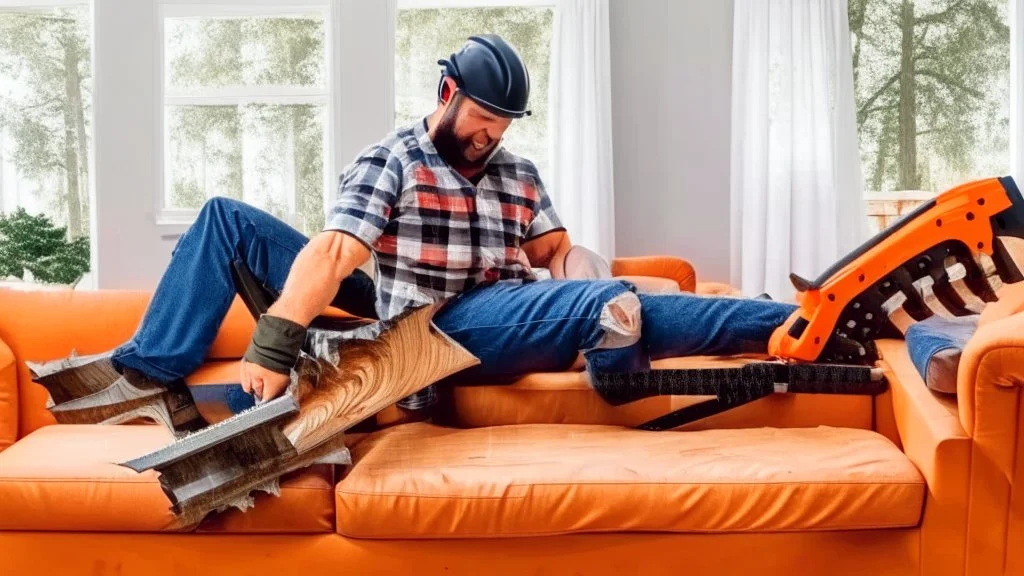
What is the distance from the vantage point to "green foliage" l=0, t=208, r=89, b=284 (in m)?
5.98

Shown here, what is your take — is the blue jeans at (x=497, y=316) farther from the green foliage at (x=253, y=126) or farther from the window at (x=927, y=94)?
the window at (x=927, y=94)

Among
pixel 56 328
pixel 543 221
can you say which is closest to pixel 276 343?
pixel 543 221

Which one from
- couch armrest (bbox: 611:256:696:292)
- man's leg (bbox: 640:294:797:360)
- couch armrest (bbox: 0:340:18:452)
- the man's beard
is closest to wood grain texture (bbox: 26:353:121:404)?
couch armrest (bbox: 0:340:18:452)

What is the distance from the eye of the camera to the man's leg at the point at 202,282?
5.87 ft

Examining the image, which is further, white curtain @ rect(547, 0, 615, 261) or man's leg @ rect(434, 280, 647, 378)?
white curtain @ rect(547, 0, 615, 261)

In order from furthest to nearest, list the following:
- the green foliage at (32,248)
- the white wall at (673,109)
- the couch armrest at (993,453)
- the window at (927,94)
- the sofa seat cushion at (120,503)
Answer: the green foliage at (32,248)
the window at (927,94)
the white wall at (673,109)
the sofa seat cushion at (120,503)
the couch armrest at (993,453)

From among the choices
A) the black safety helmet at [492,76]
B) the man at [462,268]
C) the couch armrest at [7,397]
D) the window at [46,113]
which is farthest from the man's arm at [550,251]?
the window at [46,113]

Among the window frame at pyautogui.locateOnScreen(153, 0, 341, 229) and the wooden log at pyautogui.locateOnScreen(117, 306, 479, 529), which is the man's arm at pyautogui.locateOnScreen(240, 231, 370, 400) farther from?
the window frame at pyautogui.locateOnScreen(153, 0, 341, 229)

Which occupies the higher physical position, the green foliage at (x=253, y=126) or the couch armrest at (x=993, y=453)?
the green foliage at (x=253, y=126)

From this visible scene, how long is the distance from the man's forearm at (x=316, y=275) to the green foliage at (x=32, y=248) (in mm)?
5167

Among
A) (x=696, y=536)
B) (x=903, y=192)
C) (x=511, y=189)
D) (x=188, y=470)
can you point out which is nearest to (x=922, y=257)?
(x=696, y=536)

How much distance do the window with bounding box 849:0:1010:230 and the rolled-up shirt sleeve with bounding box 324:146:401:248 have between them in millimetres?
3905

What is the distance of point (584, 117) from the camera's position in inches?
174

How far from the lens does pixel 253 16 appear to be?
4293 mm
